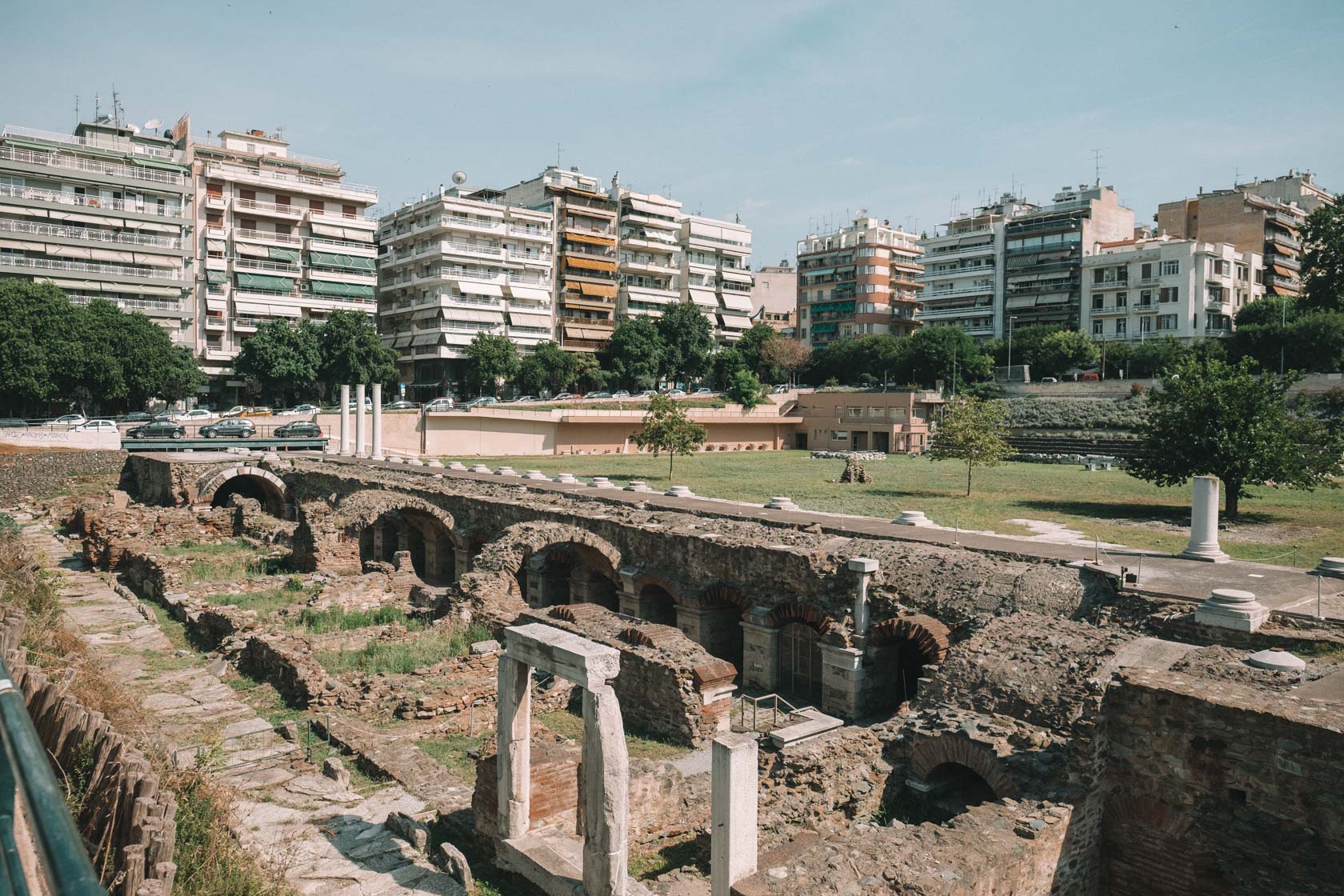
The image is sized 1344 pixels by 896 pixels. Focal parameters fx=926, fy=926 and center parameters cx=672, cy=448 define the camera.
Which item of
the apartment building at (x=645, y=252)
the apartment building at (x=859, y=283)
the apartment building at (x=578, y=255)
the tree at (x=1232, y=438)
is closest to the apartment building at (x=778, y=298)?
the apartment building at (x=859, y=283)

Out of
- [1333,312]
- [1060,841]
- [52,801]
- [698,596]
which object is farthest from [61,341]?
[1333,312]

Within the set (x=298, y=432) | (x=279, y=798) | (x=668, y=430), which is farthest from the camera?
(x=298, y=432)

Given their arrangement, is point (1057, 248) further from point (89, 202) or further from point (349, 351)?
point (89, 202)

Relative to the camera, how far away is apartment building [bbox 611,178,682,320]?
79.6 metres

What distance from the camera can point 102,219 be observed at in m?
56.6

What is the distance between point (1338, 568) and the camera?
1490cm

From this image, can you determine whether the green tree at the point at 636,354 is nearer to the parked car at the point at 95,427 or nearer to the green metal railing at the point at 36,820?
the parked car at the point at 95,427

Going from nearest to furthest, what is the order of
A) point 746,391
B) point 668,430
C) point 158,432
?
point 668,430, point 158,432, point 746,391

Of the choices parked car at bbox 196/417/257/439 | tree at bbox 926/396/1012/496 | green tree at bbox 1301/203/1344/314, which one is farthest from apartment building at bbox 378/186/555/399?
green tree at bbox 1301/203/1344/314

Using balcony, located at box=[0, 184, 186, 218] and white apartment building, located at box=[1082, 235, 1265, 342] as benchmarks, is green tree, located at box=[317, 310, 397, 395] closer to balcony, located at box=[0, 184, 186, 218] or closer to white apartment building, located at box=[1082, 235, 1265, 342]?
balcony, located at box=[0, 184, 186, 218]

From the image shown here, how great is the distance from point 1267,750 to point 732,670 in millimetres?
7450

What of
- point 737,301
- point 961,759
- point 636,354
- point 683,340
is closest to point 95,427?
point 636,354

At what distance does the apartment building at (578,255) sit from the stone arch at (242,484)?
36893 millimetres

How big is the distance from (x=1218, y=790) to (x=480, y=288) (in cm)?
6459
